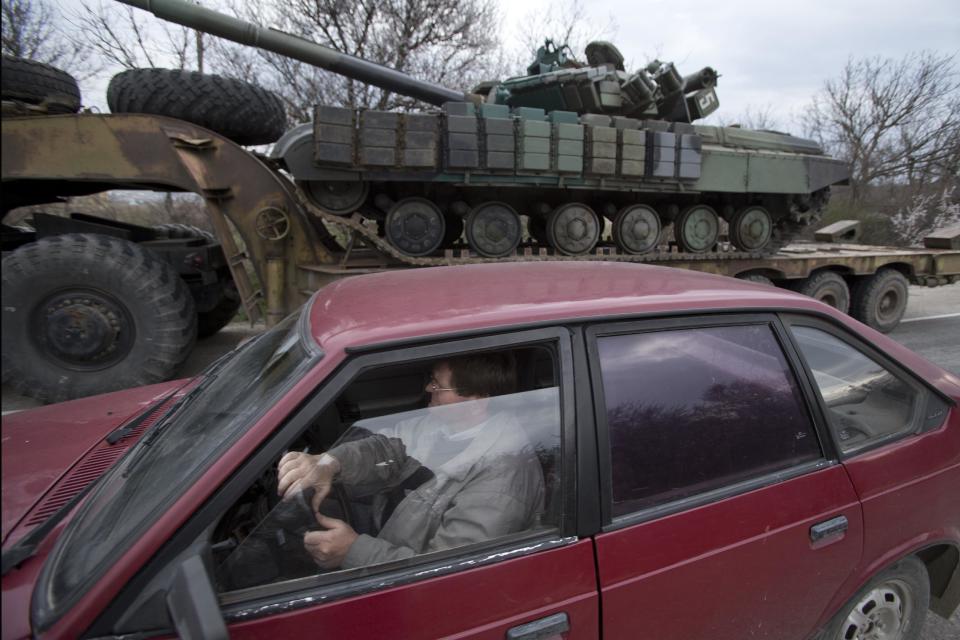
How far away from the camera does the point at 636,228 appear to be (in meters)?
7.61

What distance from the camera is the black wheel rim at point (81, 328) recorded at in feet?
16.3

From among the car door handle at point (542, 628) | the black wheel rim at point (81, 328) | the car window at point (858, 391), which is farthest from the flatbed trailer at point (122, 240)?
the car door handle at point (542, 628)

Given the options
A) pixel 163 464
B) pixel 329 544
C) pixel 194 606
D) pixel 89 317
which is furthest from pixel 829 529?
pixel 89 317

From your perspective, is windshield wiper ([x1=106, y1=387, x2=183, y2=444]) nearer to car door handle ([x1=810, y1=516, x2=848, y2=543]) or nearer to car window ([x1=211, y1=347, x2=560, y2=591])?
car window ([x1=211, y1=347, x2=560, y2=591])

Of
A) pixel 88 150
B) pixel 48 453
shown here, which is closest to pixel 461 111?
pixel 88 150

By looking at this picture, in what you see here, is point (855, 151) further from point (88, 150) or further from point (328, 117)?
→ point (88, 150)

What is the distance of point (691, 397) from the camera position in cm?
173

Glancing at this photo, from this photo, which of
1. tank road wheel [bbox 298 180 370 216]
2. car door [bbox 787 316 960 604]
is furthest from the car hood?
tank road wheel [bbox 298 180 370 216]

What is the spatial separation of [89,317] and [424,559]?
16.4 ft

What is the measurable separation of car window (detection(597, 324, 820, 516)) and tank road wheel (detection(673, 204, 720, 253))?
664cm

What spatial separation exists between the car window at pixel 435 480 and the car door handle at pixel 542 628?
0.22 m

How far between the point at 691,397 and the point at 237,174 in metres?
5.55

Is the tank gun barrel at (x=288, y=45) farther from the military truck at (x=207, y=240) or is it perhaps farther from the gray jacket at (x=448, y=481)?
the gray jacket at (x=448, y=481)

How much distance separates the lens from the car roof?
5.00 ft
